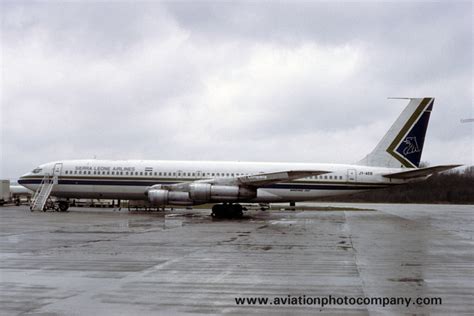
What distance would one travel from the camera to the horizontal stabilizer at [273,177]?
28841 millimetres

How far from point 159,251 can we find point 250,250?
246cm

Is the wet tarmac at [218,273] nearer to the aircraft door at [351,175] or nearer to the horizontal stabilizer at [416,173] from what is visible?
the horizontal stabilizer at [416,173]

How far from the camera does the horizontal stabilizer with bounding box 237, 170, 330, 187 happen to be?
28.8 metres

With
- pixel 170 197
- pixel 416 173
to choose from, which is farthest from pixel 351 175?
pixel 170 197

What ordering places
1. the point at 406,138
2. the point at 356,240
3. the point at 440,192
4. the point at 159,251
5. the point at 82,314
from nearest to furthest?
1. the point at 82,314
2. the point at 159,251
3. the point at 356,240
4. the point at 406,138
5. the point at 440,192

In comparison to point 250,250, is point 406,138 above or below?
above

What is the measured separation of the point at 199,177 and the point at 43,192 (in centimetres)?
1096

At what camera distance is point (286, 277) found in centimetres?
937

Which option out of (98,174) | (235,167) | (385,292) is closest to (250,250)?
(385,292)

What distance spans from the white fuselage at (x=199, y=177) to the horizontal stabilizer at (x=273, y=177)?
1806mm

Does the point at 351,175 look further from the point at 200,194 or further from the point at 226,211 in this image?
the point at 200,194

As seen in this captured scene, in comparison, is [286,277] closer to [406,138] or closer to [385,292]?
[385,292]

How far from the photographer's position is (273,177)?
96.2 ft


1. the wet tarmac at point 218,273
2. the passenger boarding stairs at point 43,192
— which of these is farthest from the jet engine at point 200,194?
the wet tarmac at point 218,273
